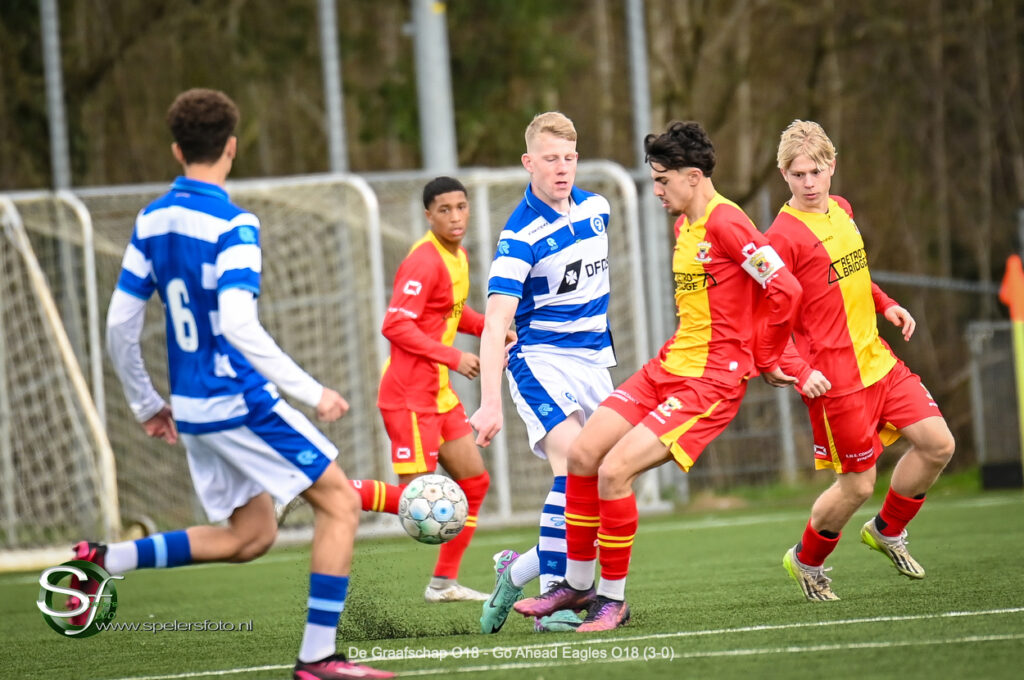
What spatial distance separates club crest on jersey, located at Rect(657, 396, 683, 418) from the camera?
567 centimetres

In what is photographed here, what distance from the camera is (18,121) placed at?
19016mm

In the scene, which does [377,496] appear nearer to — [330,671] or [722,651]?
[330,671]

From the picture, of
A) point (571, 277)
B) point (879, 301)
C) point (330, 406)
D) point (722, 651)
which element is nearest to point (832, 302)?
point (879, 301)

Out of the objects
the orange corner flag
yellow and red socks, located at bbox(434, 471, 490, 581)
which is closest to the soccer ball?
yellow and red socks, located at bbox(434, 471, 490, 581)

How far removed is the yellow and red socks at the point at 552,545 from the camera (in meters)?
6.06

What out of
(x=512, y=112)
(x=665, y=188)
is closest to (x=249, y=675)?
(x=665, y=188)

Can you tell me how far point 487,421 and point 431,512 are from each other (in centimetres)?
49

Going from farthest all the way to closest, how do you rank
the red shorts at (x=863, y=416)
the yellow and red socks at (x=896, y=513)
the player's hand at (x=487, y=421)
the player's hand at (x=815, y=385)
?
1. the yellow and red socks at (x=896, y=513)
2. the red shorts at (x=863, y=416)
3. the player's hand at (x=815, y=385)
4. the player's hand at (x=487, y=421)

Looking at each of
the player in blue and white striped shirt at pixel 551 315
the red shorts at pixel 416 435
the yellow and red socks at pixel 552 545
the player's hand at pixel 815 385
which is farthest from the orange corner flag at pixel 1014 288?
the yellow and red socks at pixel 552 545

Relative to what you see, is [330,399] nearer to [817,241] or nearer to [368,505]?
[368,505]

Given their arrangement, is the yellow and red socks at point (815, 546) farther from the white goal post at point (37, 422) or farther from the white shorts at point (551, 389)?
the white goal post at point (37, 422)

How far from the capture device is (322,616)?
15.6ft

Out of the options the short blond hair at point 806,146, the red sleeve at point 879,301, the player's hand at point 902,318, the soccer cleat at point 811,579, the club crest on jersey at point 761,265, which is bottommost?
the soccer cleat at point 811,579

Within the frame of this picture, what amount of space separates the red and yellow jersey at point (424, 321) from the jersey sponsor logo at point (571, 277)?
1.54 m
